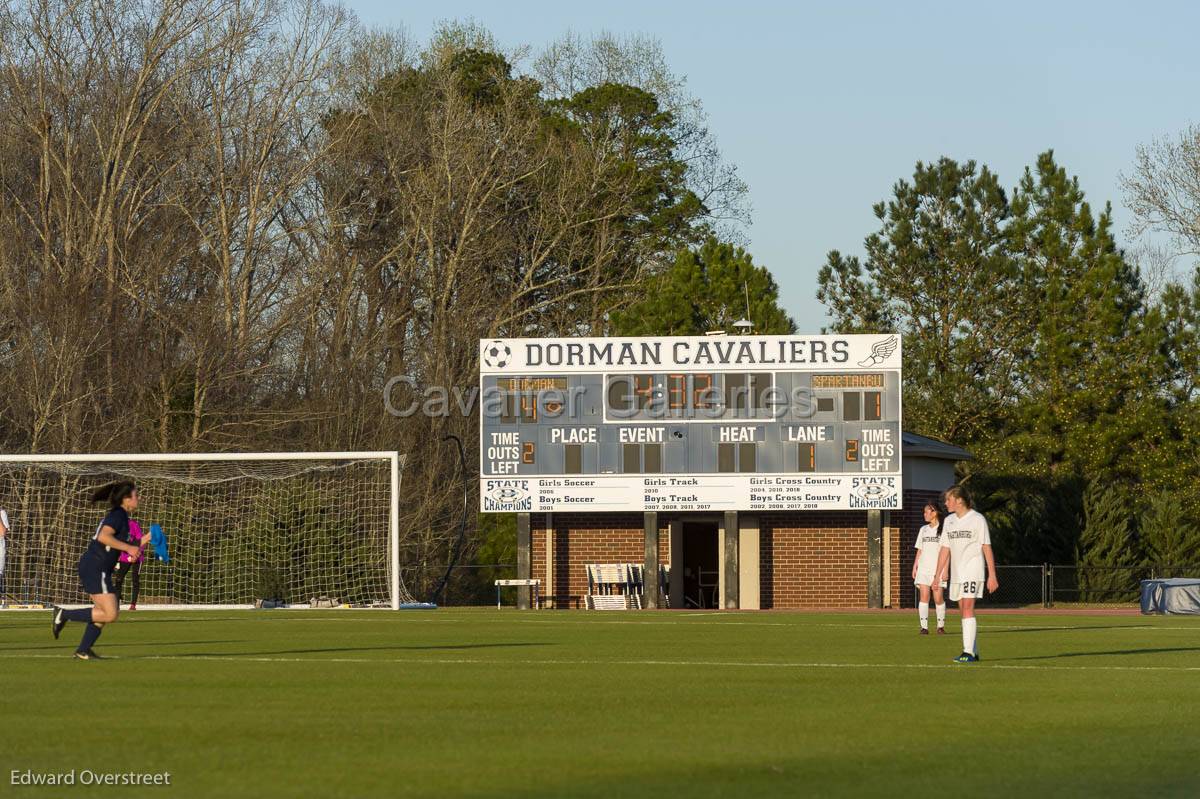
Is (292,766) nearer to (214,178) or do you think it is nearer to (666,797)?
(666,797)

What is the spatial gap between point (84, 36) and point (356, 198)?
11730 mm

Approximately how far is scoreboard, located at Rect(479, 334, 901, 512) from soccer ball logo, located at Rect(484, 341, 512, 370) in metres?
0.03

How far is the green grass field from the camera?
30.9 feet

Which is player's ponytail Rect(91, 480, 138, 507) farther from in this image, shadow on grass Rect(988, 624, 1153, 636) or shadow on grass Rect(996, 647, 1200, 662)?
shadow on grass Rect(988, 624, 1153, 636)

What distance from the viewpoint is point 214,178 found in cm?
6006

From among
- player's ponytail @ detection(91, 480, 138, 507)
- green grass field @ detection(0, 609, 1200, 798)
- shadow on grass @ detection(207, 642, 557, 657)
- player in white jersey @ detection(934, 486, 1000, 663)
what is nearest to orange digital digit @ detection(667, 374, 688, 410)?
green grass field @ detection(0, 609, 1200, 798)

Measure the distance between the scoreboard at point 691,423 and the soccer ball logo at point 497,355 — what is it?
0.03 meters

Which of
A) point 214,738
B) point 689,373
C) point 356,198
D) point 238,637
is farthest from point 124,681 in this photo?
point 356,198

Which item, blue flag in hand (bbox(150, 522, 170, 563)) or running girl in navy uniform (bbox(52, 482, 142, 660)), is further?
blue flag in hand (bbox(150, 522, 170, 563))

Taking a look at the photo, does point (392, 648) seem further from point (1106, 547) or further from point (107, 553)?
point (1106, 547)

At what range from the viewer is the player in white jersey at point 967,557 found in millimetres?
17875

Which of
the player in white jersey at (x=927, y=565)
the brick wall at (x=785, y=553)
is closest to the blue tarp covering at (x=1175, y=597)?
the brick wall at (x=785, y=553)

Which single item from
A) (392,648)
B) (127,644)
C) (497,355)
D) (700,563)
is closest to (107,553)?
(392,648)

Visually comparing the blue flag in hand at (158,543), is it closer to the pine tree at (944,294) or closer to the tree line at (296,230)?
the tree line at (296,230)
